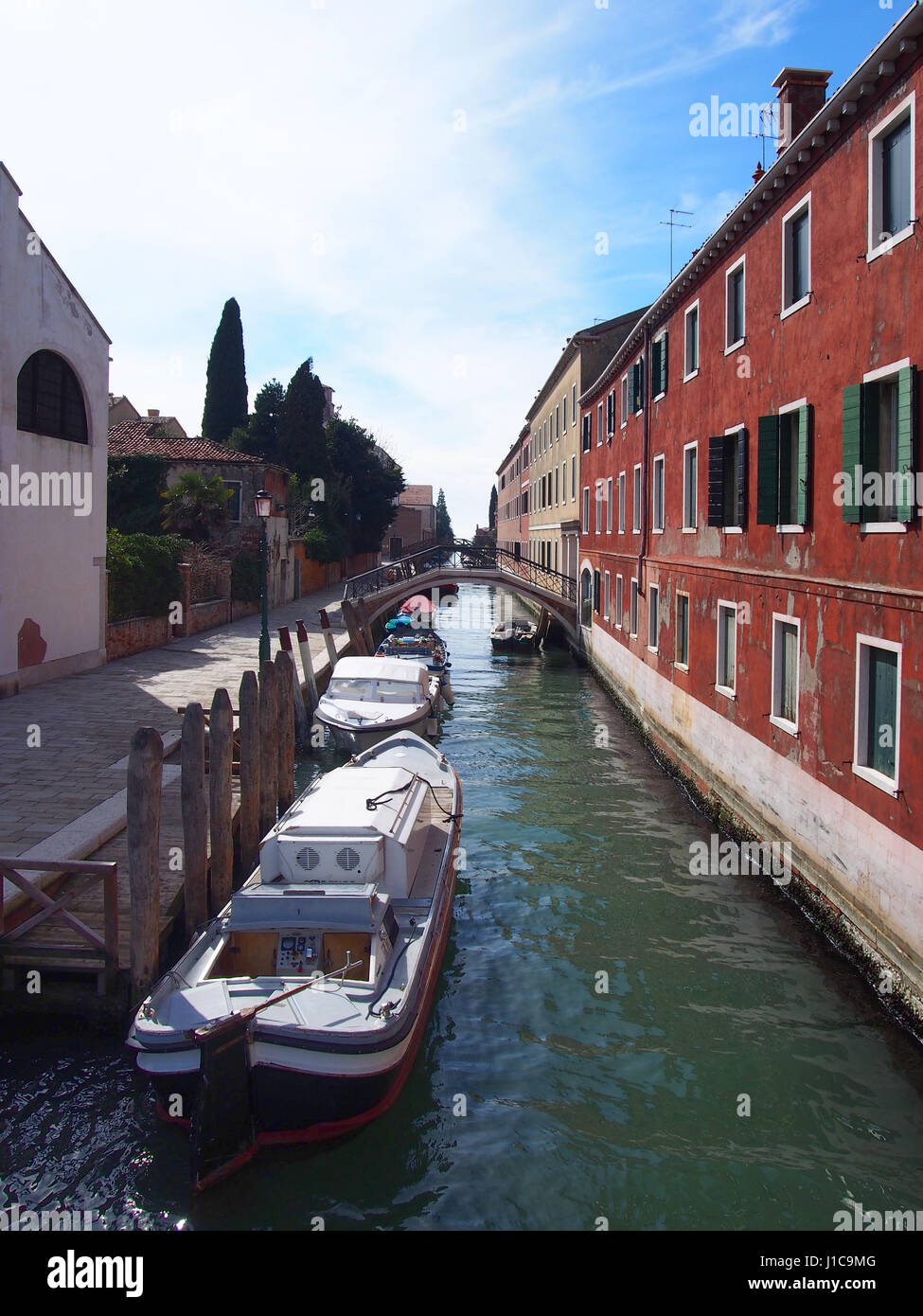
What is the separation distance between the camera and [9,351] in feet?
47.6

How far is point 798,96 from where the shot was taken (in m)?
11.4

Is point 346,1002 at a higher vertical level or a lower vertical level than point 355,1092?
higher

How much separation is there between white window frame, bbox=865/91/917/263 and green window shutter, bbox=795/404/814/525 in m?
1.63

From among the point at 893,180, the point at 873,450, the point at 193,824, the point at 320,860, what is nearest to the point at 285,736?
the point at 193,824

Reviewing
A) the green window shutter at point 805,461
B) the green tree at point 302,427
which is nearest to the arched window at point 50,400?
the green window shutter at point 805,461

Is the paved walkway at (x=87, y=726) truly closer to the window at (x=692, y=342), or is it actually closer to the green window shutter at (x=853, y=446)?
the green window shutter at (x=853, y=446)

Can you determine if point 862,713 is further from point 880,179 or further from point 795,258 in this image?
point 795,258

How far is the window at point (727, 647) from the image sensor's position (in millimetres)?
11852

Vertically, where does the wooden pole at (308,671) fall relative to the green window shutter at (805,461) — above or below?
below

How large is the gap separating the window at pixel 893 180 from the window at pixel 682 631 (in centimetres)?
700

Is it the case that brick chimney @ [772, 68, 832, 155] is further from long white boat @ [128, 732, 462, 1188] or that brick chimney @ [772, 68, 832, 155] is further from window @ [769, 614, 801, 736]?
long white boat @ [128, 732, 462, 1188]

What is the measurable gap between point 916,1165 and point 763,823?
4.91 meters

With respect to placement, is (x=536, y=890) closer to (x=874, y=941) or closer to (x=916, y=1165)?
(x=874, y=941)
